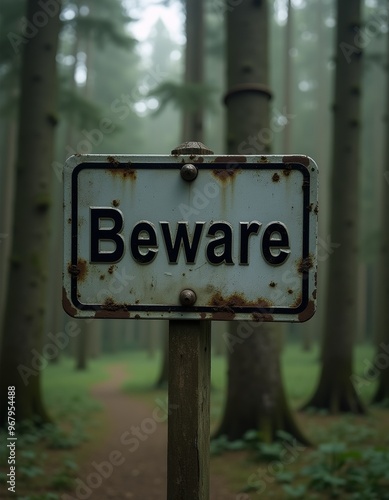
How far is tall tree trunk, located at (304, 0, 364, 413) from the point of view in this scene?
37.4 feet

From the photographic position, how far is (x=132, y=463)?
8.27 metres

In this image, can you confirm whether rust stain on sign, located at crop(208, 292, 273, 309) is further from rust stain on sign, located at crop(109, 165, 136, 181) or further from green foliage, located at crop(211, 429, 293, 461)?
green foliage, located at crop(211, 429, 293, 461)

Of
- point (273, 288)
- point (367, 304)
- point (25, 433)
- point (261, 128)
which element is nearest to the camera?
point (273, 288)

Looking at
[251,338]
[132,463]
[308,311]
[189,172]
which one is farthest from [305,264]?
[132,463]

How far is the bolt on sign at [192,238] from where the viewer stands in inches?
81.0

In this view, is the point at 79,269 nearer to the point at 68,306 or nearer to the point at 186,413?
the point at 68,306

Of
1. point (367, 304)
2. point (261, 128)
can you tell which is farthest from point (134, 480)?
point (367, 304)

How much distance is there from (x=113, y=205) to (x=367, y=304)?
120ft

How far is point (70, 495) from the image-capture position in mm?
6324

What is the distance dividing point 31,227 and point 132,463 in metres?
3.92

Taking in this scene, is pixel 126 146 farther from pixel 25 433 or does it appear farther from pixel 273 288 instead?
pixel 273 288

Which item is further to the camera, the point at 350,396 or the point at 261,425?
the point at 350,396

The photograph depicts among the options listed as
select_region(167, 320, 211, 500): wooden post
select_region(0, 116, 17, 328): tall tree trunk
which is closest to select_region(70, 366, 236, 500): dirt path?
select_region(167, 320, 211, 500): wooden post

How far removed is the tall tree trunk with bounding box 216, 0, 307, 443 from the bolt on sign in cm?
580
